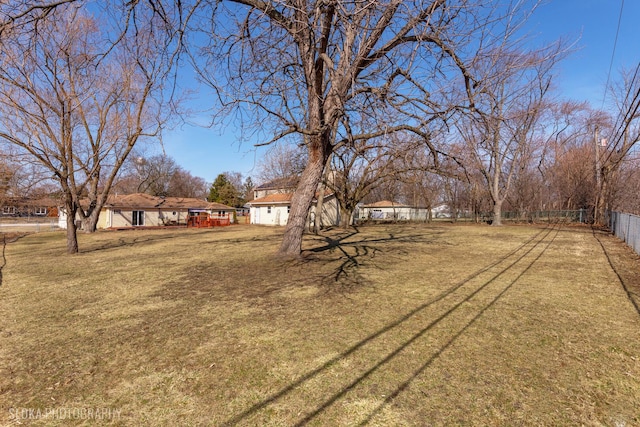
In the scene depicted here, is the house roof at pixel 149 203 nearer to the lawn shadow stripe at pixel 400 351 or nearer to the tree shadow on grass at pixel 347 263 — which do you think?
the tree shadow on grass at pixel 347 263

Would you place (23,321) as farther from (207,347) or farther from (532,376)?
(532,376)

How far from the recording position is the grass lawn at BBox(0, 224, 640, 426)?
8.02 feet

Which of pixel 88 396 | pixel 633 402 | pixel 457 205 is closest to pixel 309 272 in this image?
pixel 88 396

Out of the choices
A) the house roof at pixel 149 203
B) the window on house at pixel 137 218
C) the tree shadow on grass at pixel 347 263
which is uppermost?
the house roof at pixel 149 203

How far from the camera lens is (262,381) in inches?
112

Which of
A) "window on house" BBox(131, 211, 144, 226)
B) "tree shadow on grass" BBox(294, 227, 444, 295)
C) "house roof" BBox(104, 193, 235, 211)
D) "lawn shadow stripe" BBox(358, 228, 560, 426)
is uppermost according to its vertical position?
"house roof" BBox(104, 193, 235, 211)

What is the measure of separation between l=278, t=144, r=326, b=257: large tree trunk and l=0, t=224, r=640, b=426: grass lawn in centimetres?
207

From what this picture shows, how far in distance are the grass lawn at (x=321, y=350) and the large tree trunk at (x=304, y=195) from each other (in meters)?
2.07

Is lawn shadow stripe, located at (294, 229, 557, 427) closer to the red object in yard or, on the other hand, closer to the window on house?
the red object in yard

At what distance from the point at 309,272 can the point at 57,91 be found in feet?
35.7

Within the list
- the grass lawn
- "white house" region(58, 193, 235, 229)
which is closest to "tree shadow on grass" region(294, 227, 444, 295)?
the grass lawn

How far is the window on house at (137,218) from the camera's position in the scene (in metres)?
29.5

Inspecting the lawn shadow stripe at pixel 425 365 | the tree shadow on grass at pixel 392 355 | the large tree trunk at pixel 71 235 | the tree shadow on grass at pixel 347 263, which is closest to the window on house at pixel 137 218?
the large tree trunk at pixel 71 235

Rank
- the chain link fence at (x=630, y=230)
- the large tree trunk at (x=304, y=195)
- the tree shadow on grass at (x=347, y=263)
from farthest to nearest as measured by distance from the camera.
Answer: the chain link fence at (x=630, y=230) < the large tree trunk at (x=304, y=195) < the tree shadow on grass at (x=347, y=263)
